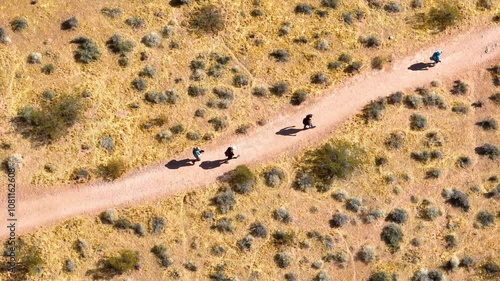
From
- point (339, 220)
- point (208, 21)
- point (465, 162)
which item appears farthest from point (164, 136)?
point (465, 162)

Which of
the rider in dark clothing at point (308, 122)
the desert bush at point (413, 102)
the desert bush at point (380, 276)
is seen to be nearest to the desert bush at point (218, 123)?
the rider in dark clothing at point (308, 122)

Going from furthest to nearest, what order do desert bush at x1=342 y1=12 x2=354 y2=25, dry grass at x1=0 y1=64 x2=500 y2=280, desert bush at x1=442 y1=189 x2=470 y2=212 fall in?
desert bush at x1=342 y1=12 x2=354 y2=25, desert bush at x1=442 y1=189 x2=470 y2=212, dry grass at x1=0 y1=64 x2=500 y2=280

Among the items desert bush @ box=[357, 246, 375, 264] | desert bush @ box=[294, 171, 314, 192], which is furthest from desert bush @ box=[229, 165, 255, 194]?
desert bush @ box=[357, 246, 375, 264]

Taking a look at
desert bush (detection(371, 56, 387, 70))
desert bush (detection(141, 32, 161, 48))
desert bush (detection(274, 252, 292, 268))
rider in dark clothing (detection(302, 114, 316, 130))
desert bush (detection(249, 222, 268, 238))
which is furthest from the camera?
desert bush (detection(371, 56, 387, 70))

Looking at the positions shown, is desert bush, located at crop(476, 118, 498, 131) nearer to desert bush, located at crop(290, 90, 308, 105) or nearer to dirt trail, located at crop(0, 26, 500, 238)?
dirt trail, located at crop(0, 26, 500, 238)

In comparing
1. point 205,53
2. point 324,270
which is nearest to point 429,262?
point 324,270

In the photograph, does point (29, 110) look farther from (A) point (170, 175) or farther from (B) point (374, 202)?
(B) point (374, 202)

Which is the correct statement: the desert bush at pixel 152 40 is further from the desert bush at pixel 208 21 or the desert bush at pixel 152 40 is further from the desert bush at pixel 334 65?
the desert bush at pixel 334 65

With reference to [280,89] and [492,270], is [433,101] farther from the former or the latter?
[492,270]
